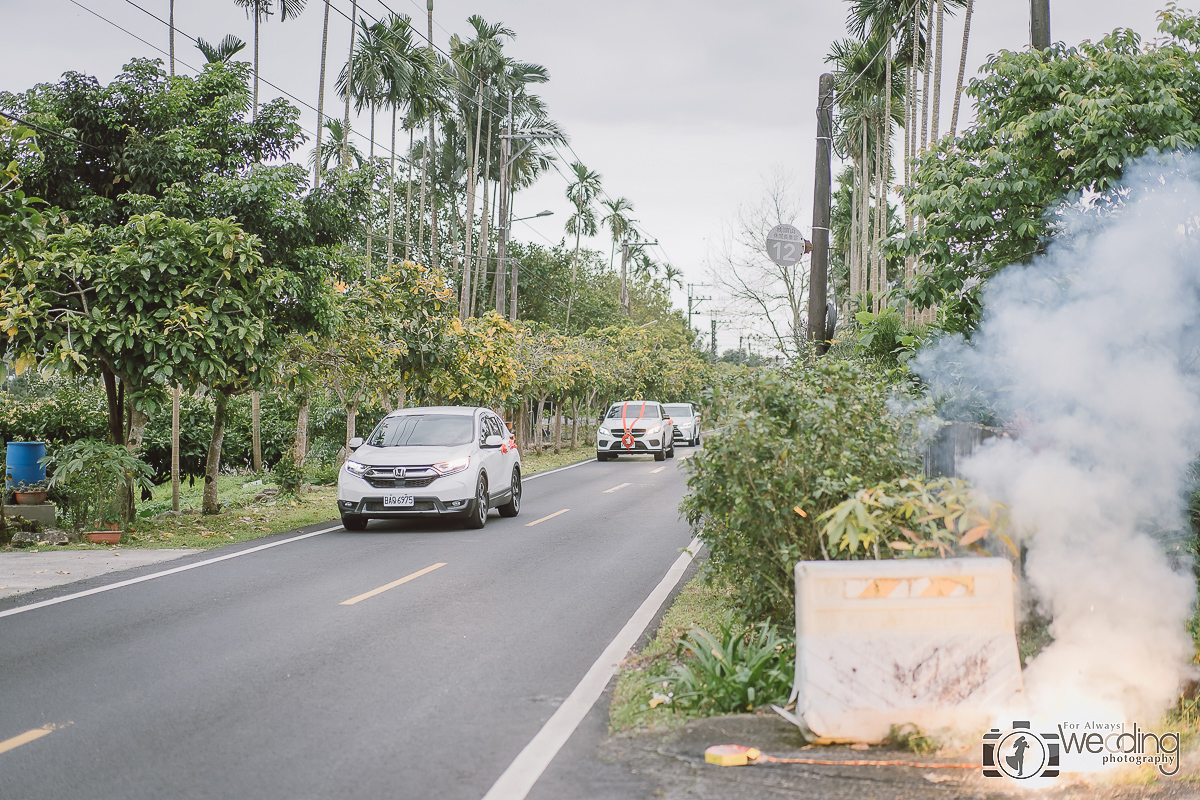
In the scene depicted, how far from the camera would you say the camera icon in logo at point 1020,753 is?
13.7 ft

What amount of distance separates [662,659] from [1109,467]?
295cm

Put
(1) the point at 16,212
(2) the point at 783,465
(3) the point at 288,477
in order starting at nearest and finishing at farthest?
(2) the point at 783,465 < (1) the point at 16,212 < (3) the point at 288,477

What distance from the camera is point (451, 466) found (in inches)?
520

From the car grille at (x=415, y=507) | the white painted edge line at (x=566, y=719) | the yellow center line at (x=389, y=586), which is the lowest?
the yellow center line at (x=389, y=586)

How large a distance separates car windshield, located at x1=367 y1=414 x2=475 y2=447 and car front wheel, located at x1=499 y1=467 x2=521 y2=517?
1.46 metres

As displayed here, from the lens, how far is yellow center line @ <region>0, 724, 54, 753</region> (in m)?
4.73

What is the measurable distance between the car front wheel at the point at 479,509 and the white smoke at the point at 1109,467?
25.7 ft

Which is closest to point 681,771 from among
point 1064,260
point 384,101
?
point 1064,260

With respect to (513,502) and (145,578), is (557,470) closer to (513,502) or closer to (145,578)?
(513,502)

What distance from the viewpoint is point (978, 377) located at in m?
8.28

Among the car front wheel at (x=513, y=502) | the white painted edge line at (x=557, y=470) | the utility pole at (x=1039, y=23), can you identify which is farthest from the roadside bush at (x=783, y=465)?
the white painted edge line at (x=557, y=470)

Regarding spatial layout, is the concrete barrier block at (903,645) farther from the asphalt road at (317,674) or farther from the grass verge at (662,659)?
the asphalt road at (317,674)

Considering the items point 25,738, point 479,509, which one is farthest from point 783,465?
point 479,509

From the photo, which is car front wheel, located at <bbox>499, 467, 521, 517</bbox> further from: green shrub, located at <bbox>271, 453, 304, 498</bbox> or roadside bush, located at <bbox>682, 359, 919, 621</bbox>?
roadside bush, located at <bbox>682, 359, 919, 621</bbox>
